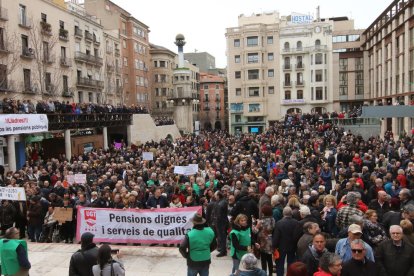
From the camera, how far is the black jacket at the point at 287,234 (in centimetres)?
725

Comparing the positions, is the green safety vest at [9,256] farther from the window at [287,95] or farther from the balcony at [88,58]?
the window at [287,95]

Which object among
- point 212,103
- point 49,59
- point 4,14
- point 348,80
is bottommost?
point 212,103

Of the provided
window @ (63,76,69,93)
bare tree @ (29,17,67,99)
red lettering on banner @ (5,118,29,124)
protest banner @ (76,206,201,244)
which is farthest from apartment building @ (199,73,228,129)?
protest banner @ (76,206,201,244)

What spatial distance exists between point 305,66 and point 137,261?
5760cm

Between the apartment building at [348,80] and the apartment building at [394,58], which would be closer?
the apartment building at [394,58]

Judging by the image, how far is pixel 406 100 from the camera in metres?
39.8

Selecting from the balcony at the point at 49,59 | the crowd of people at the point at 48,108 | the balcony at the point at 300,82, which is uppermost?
the balcony at the point at 49,59

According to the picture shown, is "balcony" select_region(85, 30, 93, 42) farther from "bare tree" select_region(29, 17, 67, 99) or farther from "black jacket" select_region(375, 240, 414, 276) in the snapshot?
"black jacket" select_region(375, 240, 414, 276)

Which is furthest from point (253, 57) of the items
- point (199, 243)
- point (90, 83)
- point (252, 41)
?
point (199, 243)

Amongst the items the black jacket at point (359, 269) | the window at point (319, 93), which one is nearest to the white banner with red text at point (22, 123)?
the black jacket at point (359, 269)

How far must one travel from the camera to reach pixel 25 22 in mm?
33781

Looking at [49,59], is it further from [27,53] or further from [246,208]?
[246,208]

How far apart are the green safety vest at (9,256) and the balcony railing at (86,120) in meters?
18.4

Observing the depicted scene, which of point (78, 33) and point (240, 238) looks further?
point (78, 33)
